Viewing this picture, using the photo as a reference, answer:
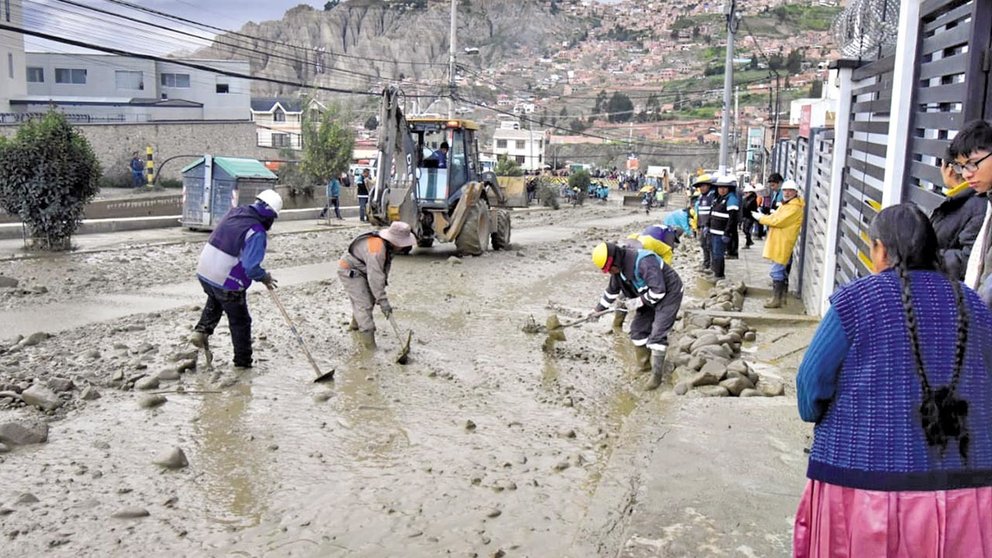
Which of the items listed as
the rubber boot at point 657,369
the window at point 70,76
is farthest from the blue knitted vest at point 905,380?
the window at point 70,76

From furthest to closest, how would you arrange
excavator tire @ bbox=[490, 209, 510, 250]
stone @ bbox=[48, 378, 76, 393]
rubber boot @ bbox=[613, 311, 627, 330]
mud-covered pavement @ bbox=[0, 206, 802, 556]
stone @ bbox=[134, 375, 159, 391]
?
excavator tire @ bbox=[490, 209, 510, 250] → rubber boot @ bbox=[613, 311, 627, 330] → stone @ bbox=[134, 375, 159, 391] → stone @ bbox=[48, 378, 76, 393] → mud-covered pavement @ bbox=[0, 206, 802, 556]

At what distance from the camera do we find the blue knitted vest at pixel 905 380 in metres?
2.63

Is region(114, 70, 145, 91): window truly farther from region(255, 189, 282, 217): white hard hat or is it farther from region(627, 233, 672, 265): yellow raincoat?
region(627, 233, 672, 265): yellow raincoat

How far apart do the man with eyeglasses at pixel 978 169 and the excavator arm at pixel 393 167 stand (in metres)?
11.1

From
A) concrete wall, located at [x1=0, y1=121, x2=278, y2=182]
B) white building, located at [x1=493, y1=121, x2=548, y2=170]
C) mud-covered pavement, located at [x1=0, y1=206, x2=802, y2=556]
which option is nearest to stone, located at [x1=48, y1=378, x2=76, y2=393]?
mud-covered pavement, located at [x1=0, y1=206, x2=802, y2=556]

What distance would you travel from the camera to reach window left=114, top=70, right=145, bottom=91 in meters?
53.2

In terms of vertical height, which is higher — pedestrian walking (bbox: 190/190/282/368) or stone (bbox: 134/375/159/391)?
pedestrian walking (bbox: 190/190/282/368)

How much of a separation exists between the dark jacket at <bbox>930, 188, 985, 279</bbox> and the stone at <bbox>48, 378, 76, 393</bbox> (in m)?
6.19

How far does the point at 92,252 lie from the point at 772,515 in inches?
548

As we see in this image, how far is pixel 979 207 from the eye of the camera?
371 centimetres

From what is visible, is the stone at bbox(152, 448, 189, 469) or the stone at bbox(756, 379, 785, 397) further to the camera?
the stone at bbox(756, 379, 785, 397)

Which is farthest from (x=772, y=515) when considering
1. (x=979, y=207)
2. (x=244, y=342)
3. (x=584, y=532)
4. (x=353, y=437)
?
(x=244, y=342)

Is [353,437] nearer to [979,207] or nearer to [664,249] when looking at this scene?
[664,249]

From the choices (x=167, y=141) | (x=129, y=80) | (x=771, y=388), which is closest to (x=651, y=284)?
(x=771, y=388)
